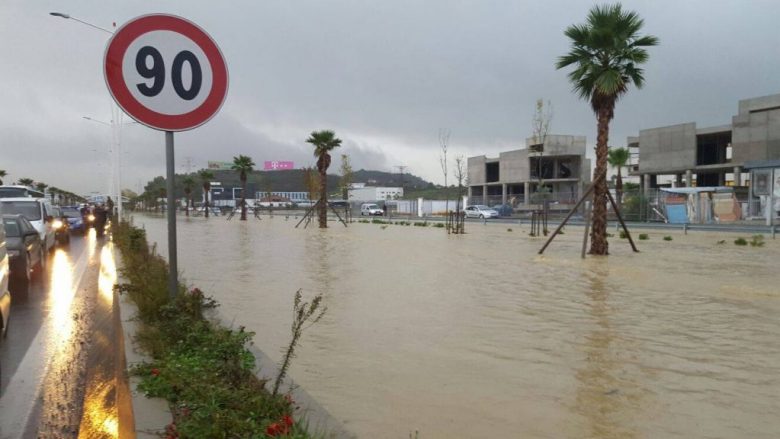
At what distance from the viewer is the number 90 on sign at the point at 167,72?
4.06 m

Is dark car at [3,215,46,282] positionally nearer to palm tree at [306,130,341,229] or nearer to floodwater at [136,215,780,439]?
floodwater at [136,215,780,439]

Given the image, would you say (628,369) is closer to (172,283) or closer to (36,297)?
(172,283)

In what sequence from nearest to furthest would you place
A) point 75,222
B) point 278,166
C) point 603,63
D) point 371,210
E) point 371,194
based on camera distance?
point 603,63 → point 75,222 → point 371,210 → point 371,194 → point 278,166

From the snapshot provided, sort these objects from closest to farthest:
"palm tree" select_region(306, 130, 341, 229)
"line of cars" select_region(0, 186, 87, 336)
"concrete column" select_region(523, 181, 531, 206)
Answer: "line of cars" select_region(0, 186, 87, 336), "palm tree" select_region(306, 130, 341, 229), "concrete column" select_region(523, 181, 531, 206)

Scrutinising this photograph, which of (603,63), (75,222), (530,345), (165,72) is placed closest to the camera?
(165,72)

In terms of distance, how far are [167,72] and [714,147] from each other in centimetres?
6510

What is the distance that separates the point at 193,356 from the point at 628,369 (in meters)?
4.05

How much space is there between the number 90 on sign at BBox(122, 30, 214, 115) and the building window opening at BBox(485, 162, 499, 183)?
8308cm

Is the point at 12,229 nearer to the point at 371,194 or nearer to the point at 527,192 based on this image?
the point at 527,192

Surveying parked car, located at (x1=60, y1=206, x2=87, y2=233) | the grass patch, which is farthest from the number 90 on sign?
parked car, located at (x1=60, y1=206, x2=87, y2=233)

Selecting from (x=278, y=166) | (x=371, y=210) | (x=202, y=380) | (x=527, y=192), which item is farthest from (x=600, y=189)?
(x=278, y=166)

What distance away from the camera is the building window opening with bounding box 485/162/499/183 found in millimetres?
85938

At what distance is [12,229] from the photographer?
11.8 m

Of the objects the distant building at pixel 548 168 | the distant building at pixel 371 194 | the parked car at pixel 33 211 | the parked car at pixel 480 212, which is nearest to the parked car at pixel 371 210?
the parked car at pixel 480 212
